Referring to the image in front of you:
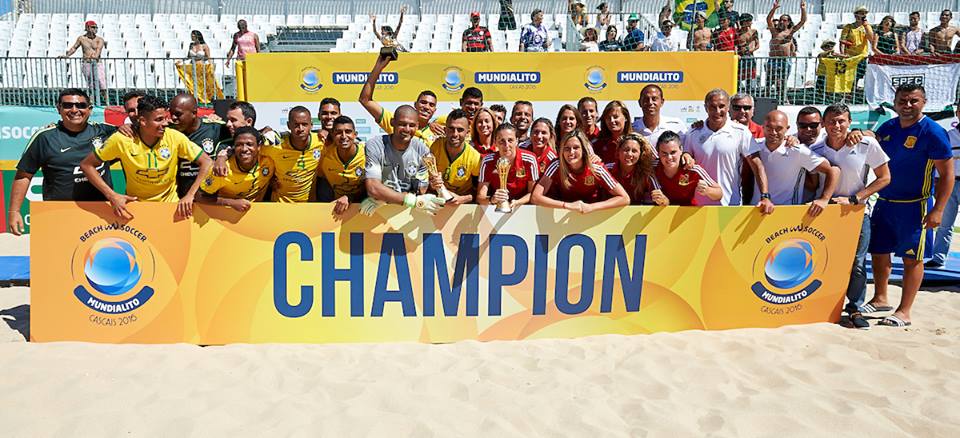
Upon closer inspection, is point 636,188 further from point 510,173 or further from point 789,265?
point 789,265

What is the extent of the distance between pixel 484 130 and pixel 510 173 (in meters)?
0.52

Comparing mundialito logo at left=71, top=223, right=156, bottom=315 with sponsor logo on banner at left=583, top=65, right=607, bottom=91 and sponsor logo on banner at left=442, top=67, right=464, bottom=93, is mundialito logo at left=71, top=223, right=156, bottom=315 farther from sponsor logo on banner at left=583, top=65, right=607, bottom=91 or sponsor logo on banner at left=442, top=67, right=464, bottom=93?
sponsor logo on banner at left=583, top=65, right=607, bottom=91

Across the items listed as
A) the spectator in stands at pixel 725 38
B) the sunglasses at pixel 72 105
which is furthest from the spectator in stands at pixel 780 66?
the sunglasses at pixel 72 105

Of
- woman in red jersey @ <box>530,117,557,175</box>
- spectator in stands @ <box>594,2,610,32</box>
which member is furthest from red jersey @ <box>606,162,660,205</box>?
spectator in stands @ <box>594,2,610,32</box>

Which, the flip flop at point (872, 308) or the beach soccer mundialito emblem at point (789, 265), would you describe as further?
the flip flop at point (872, 308)

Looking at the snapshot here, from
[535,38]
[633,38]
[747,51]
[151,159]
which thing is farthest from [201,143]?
[633,38]

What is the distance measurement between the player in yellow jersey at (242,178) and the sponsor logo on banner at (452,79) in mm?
5217

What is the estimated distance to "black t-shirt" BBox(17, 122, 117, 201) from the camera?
185 inches

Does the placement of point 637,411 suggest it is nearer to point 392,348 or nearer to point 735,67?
point 392,348

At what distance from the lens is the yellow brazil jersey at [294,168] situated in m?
4.50

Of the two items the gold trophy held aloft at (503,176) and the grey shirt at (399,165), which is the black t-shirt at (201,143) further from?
the gold trophy held aloft at (503,176)

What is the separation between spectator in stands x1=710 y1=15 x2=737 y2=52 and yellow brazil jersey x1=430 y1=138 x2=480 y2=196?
359 inches

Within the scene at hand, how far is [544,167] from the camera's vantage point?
15.1ft

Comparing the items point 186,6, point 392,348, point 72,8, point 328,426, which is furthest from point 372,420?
point 72,8
